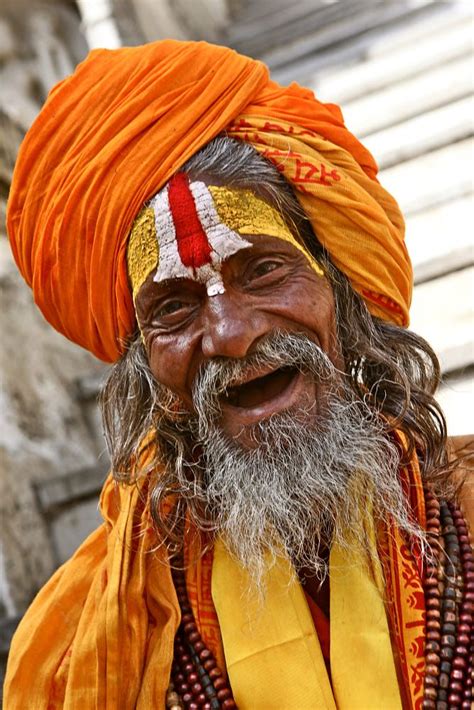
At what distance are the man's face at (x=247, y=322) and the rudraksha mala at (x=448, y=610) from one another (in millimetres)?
387

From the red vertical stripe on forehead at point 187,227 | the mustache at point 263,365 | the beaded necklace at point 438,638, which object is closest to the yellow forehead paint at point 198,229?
the red vertical stripe on forehead at point 187,227

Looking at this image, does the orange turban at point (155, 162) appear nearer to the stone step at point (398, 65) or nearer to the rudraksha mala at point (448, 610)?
the rudraksha mala at point (448, 610)

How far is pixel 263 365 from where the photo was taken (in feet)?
5.80

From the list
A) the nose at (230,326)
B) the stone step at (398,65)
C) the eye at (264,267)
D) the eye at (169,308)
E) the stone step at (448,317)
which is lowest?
the stone step at (448,317)

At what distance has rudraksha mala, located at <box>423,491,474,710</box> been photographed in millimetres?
1608

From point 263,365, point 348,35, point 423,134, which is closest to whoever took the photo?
point 263,365

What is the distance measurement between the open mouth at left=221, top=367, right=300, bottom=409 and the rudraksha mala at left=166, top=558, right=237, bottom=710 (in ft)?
1.60

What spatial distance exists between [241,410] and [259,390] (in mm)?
65

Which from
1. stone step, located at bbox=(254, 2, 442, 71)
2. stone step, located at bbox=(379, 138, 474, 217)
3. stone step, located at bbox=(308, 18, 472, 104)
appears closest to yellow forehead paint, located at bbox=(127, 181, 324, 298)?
stone step, located at bbox=(379, 138, 474, 217)

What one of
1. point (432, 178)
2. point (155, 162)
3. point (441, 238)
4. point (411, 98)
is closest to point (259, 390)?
point (155, 162)

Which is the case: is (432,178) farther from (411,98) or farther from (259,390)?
(259,390)

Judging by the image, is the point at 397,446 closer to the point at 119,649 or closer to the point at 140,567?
the point at 140,567

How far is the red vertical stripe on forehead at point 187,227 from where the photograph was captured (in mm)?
1823

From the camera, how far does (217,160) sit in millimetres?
1909
